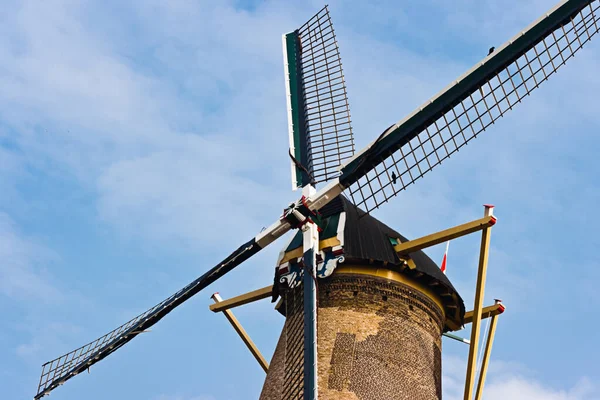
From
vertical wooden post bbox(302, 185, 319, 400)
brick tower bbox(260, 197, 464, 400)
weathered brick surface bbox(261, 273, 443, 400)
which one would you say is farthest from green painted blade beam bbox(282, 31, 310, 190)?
weathered brick surface bbox(261, 273, 443, 400)

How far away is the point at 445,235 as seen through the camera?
17391mm

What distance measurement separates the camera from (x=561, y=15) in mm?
17188

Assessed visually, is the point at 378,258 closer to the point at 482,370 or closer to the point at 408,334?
the point at 408,334

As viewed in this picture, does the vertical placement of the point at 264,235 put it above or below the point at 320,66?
below

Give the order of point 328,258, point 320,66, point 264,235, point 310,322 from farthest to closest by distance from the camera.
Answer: point 320,66 → point 264,235 → point 328,258 → point 310,322

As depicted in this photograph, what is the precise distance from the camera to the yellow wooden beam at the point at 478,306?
55.6 ft

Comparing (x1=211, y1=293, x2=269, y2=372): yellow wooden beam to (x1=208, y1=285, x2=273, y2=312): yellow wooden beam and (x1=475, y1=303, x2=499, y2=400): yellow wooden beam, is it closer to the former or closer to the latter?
(x1=208, y1=285, x2=273, y2=312): yellow wooden beam

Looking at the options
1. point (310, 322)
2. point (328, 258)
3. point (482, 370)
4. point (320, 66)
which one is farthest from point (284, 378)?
point (320, 66)

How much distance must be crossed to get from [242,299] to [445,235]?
17.2ft

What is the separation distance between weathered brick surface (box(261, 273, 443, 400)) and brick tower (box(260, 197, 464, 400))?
0.7 inches

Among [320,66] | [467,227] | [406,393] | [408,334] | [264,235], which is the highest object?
[320,66]

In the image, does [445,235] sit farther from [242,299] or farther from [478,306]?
[242,299]

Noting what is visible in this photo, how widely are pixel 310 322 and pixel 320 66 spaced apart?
6972mm

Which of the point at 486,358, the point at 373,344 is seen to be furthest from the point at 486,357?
the point at 373,344
